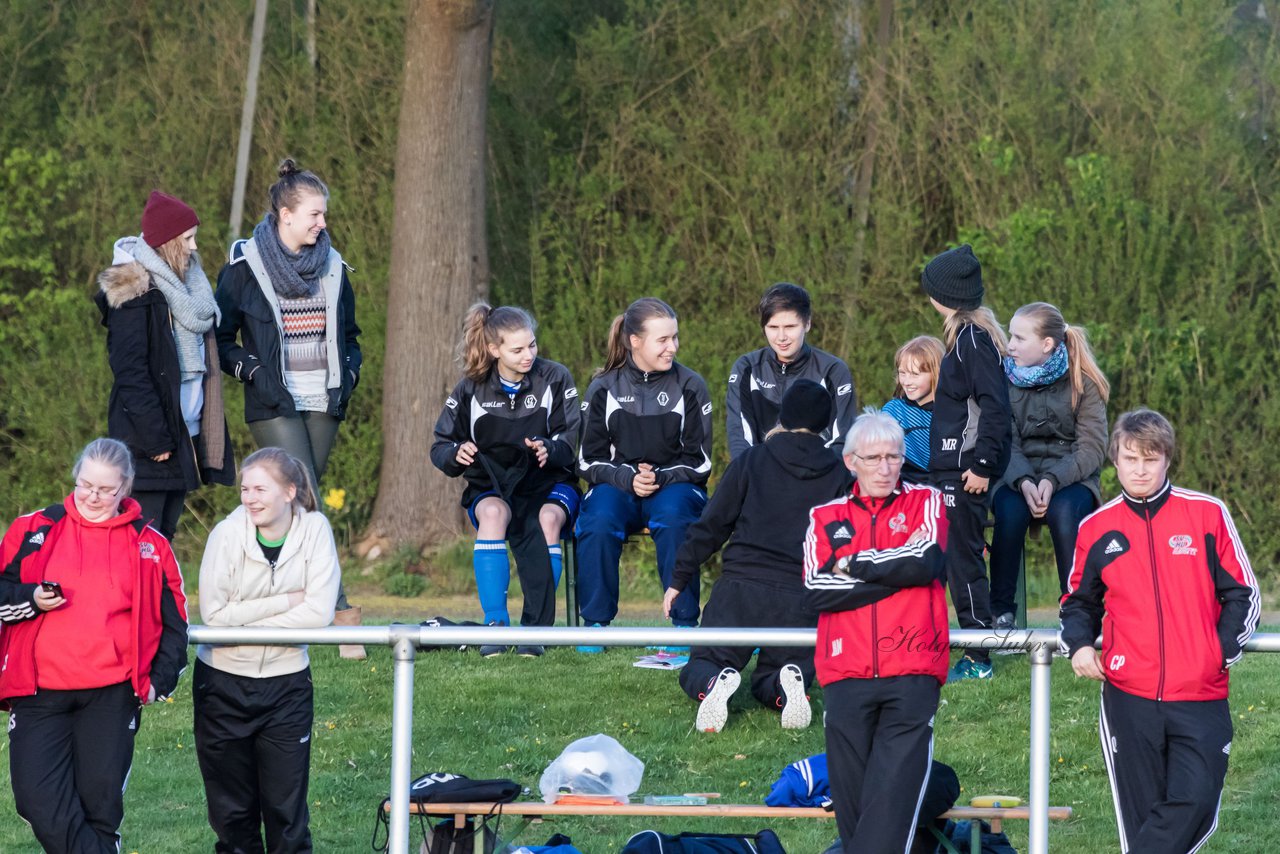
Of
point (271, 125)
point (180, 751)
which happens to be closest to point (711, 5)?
point (271, 125)

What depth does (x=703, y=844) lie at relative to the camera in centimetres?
582

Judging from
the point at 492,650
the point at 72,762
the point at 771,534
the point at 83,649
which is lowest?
the point at 72,762

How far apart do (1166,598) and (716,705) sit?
2.55m

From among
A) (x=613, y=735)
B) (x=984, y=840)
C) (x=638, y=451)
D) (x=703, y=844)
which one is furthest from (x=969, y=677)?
(x=703, y=844)

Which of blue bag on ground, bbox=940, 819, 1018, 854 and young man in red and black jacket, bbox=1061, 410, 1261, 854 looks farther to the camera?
blue bag on ground, bbox=940, 819, 1018, 854

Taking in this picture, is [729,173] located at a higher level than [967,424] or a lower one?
higher

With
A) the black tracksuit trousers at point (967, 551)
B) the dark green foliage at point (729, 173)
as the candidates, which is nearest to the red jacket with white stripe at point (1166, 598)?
the black tracksuit trousers at point (967, 551)

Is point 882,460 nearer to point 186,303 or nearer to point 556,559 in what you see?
point 556,559

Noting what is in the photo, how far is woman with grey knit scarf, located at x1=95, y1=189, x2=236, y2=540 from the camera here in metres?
7.46

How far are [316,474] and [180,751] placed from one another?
1.47 m

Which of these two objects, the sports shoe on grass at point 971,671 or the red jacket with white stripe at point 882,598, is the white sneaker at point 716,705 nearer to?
the sports shoe on grass at point 971,671

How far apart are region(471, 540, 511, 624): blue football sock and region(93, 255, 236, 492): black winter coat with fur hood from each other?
153 centimetres

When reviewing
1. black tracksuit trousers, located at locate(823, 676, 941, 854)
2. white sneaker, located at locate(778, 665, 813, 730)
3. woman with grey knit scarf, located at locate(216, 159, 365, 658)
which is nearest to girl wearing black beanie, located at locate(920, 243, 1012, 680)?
white sneaker, located at locate(778, 665, 813, 730)

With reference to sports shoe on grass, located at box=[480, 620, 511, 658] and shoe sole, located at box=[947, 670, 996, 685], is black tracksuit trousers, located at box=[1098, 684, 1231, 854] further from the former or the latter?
sports shoe on grass, located at box=[480, 620, 511, 658]
